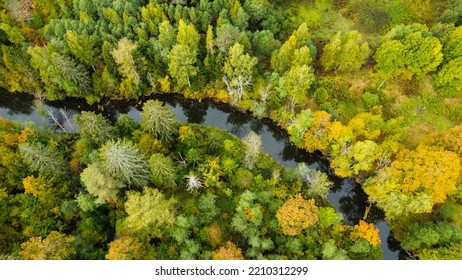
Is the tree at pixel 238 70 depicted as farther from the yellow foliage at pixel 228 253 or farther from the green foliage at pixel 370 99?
the yellow foliage at pixel 228 253

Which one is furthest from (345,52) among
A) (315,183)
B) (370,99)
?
(315,183)

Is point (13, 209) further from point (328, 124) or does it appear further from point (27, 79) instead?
point (328, 124)

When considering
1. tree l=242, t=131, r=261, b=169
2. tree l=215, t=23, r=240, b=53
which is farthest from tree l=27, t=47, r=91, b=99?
tree l=242, t=131, r=261, b=169

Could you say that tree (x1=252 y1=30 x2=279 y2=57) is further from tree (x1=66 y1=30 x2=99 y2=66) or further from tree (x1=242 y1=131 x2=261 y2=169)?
tree (x1=66 y1=30 x2=99 y2=66)

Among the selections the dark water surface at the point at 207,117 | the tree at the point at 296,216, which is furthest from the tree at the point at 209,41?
the tree at the point at 296,216

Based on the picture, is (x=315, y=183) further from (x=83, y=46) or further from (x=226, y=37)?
(x=83, y=46)

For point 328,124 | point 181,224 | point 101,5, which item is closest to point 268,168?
point 328,124

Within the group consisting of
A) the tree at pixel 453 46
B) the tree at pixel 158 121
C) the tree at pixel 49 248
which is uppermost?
the tree at pixel 453 46
